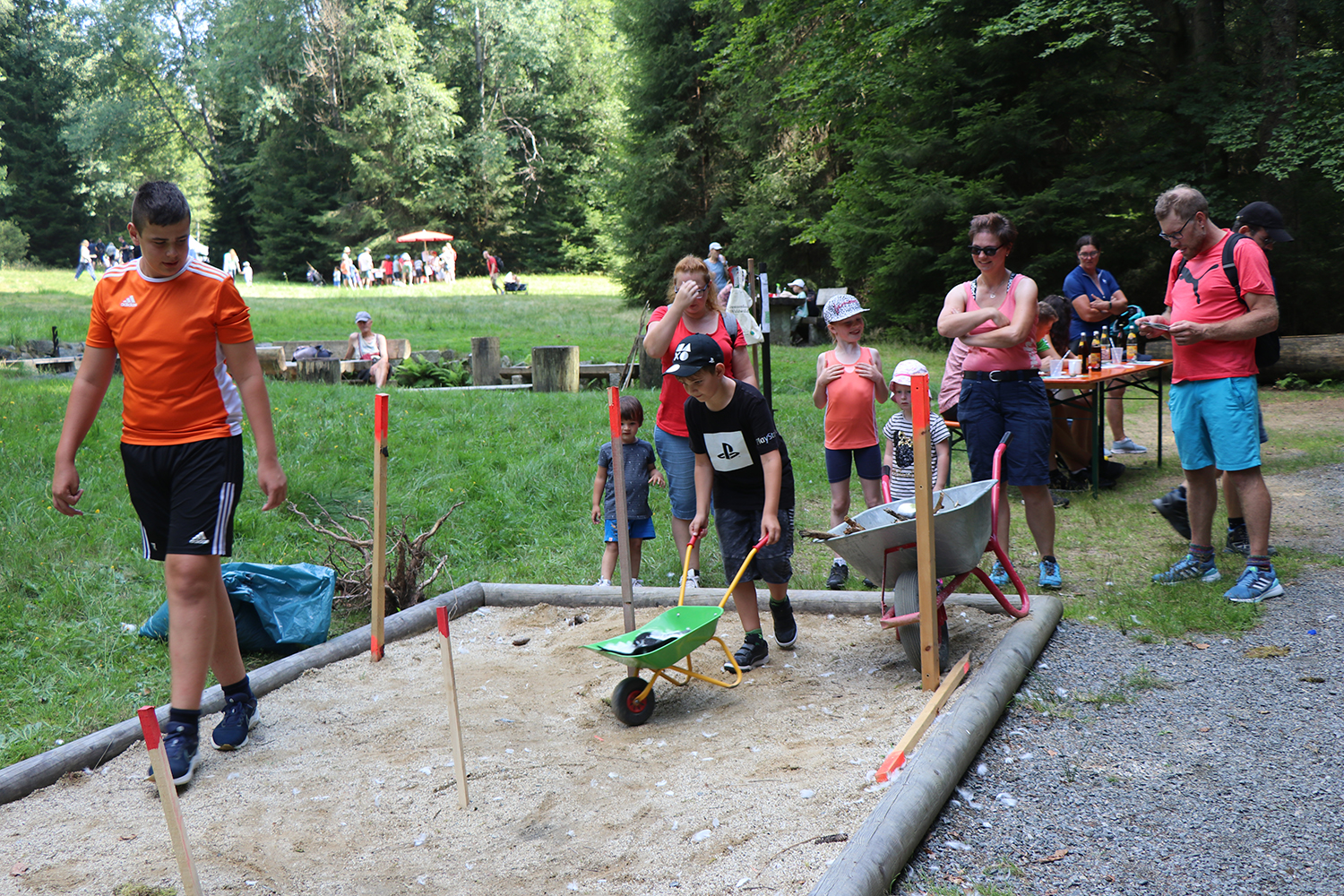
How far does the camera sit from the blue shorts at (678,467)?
16.8 ft

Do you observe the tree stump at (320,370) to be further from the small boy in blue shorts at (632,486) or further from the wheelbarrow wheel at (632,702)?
the wheelbarrow wheel at (632,702)

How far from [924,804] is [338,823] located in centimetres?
184

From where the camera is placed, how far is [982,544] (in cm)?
404

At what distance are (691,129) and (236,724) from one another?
25.5 m

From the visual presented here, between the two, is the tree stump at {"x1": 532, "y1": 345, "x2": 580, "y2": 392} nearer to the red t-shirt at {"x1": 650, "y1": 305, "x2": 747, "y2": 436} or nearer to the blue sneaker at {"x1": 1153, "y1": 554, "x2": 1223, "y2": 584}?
the red t-shirt at {"x1": 650, "y1": 305, "x2": 747, "y2": 436}

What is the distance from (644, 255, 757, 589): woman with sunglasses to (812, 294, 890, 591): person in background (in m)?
0.57

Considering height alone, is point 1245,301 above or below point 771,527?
above

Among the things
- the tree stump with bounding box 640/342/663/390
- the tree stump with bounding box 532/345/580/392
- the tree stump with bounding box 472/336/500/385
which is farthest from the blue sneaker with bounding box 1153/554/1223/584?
the tree stump with bounding box 472/336/500/385

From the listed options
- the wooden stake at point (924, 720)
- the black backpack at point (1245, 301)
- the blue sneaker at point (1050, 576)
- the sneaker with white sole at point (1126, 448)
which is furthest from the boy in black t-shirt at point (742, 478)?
the sneaker with white sole at point (1126, 448)

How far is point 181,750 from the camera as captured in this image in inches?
135

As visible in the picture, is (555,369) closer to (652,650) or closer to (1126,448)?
(1126,448)

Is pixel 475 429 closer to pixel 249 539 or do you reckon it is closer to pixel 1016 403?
pixel 249 539

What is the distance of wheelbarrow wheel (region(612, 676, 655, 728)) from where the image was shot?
12.5 ft

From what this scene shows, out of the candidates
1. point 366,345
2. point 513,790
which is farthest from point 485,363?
point 513,790
